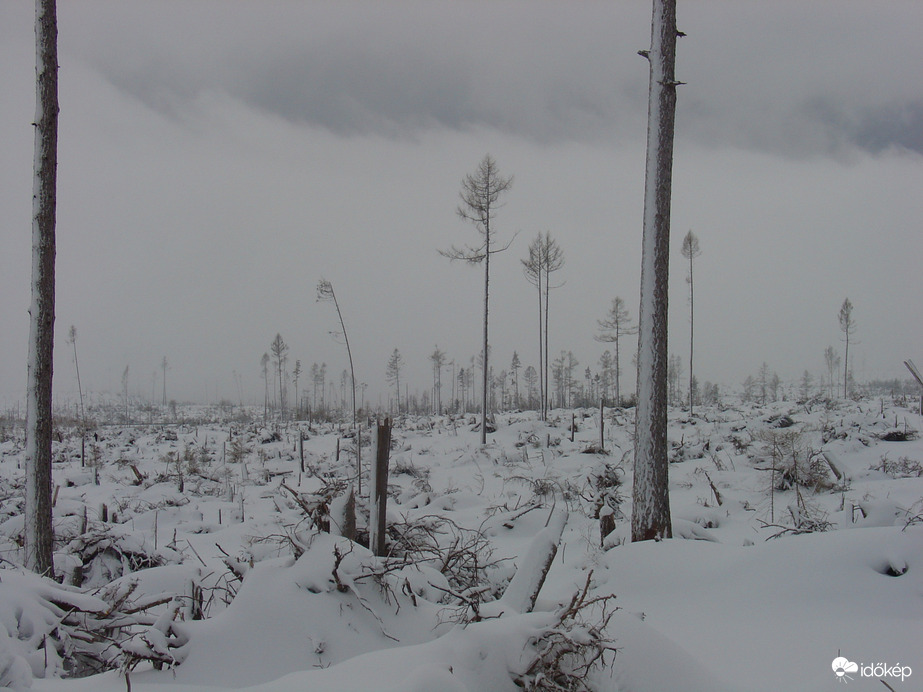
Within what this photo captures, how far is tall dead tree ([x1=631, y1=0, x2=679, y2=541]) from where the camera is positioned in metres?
6.36

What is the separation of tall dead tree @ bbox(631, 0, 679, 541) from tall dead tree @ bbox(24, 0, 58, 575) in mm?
7072

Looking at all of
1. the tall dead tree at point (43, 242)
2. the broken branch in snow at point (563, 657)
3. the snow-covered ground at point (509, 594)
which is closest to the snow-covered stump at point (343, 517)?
the snow-covered ground at point (509, 594)

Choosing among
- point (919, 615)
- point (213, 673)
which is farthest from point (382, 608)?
point (919, 615)

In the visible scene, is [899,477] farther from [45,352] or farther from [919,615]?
[45,352]

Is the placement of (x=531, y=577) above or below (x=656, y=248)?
below

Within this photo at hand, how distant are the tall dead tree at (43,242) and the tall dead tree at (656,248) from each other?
707 cm

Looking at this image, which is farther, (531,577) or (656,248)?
(656,248)

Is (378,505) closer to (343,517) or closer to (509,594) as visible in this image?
(343,517)

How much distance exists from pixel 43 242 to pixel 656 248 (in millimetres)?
7440

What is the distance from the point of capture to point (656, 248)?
21.4 ft

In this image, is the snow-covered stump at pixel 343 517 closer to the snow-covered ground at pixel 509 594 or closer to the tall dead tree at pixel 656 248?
the snow-covered ground at pixel 509 594

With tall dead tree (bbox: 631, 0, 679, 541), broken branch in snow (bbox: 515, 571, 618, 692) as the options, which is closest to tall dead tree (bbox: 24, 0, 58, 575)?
broken branch in snow (bbox: 515, 571, 618, 692)

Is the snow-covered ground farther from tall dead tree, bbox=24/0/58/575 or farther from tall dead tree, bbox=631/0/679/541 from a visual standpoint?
tall dead tree, bbox=24/0/58/575

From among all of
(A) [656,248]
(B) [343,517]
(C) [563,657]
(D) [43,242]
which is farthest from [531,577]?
(D) [43,242]
